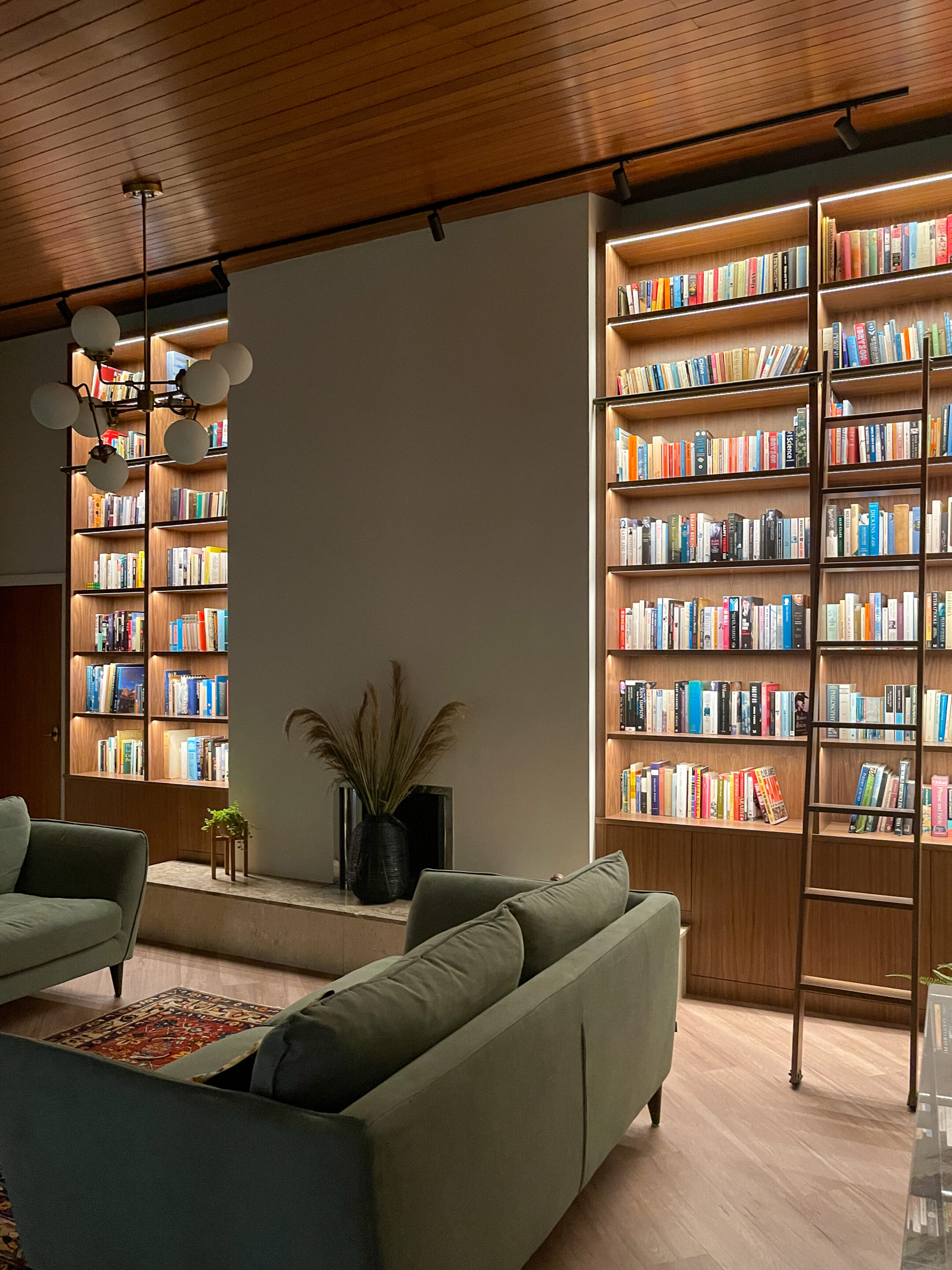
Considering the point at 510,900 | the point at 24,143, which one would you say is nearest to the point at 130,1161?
the point at 510,900

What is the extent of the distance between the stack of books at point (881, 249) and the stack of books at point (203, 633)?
3.86m

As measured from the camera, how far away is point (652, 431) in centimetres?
518

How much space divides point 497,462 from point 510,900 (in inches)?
110

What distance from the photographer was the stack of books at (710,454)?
14.9ft

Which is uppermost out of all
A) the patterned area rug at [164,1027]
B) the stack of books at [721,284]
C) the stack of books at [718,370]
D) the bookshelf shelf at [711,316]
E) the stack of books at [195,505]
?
the stack of books at [721,284]

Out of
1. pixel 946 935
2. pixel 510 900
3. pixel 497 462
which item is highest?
pixel 497 462

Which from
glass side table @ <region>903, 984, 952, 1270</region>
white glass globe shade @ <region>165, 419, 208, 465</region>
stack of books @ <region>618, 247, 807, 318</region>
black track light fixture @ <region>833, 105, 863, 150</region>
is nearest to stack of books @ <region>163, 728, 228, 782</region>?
white glass globe shade @ <region>165, 419, 208, 465</region>

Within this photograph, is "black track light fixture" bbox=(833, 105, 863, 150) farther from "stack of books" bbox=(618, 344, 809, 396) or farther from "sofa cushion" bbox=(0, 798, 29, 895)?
"sofa cushion" bbox=(0, 798, 29, 895)

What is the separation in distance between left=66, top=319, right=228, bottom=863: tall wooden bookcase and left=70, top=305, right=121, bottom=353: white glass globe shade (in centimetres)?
221

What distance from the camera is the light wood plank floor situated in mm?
2629

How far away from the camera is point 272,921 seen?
5062 millimetres

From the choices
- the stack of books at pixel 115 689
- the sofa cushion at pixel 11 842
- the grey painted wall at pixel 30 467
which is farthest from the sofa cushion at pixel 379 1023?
the grey painted wall at pixel 30 467

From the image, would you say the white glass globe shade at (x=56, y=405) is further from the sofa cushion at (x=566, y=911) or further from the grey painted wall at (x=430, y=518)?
the sofa cushion at (x=566, y=911)

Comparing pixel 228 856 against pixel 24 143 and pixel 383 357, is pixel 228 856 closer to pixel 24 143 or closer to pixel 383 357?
pixel 383 357
